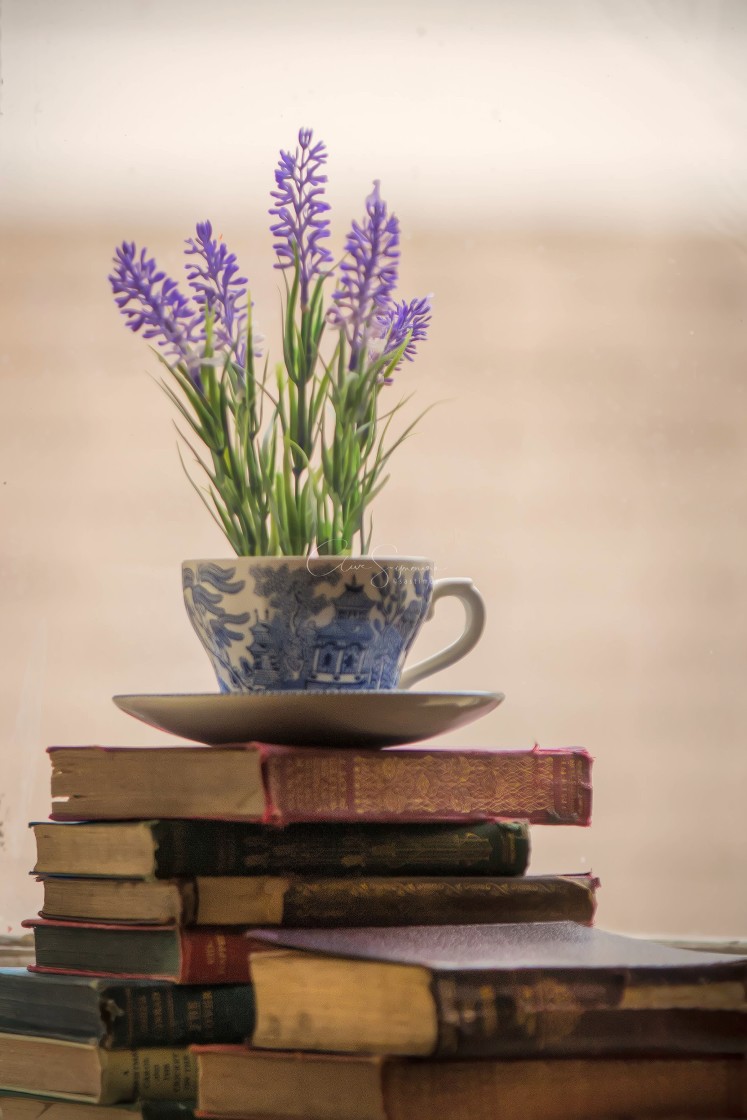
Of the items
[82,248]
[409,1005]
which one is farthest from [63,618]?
[409,1005]

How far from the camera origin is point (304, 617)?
0.78 metres

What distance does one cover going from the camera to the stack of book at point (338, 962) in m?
0.58

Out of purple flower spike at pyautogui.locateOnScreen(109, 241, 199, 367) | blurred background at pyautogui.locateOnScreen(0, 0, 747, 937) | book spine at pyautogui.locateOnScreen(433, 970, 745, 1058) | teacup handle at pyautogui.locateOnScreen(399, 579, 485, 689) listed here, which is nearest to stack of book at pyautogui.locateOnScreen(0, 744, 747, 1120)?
book spine at pyautogui.locateOnScreen(433, 970, 745, 1058)

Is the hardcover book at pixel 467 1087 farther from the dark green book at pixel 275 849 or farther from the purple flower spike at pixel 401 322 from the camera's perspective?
the purple flower spike at pixel 401 322

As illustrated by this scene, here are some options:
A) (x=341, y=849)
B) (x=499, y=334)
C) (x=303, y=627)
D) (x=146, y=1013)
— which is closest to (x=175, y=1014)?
(x=146, y=1013)

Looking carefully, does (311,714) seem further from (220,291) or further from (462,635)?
(220,291)

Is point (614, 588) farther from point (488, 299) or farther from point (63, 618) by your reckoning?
point (63, 618)

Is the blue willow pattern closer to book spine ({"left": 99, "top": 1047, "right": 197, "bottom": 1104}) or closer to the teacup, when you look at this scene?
the teacup

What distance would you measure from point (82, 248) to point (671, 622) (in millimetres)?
643

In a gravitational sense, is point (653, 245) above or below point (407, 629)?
above

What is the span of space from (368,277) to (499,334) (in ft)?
1.21

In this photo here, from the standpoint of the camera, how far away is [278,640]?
30.7 inches

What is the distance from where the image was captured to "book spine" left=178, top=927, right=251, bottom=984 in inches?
27.7

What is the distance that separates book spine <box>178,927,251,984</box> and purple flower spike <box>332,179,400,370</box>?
0.38m
